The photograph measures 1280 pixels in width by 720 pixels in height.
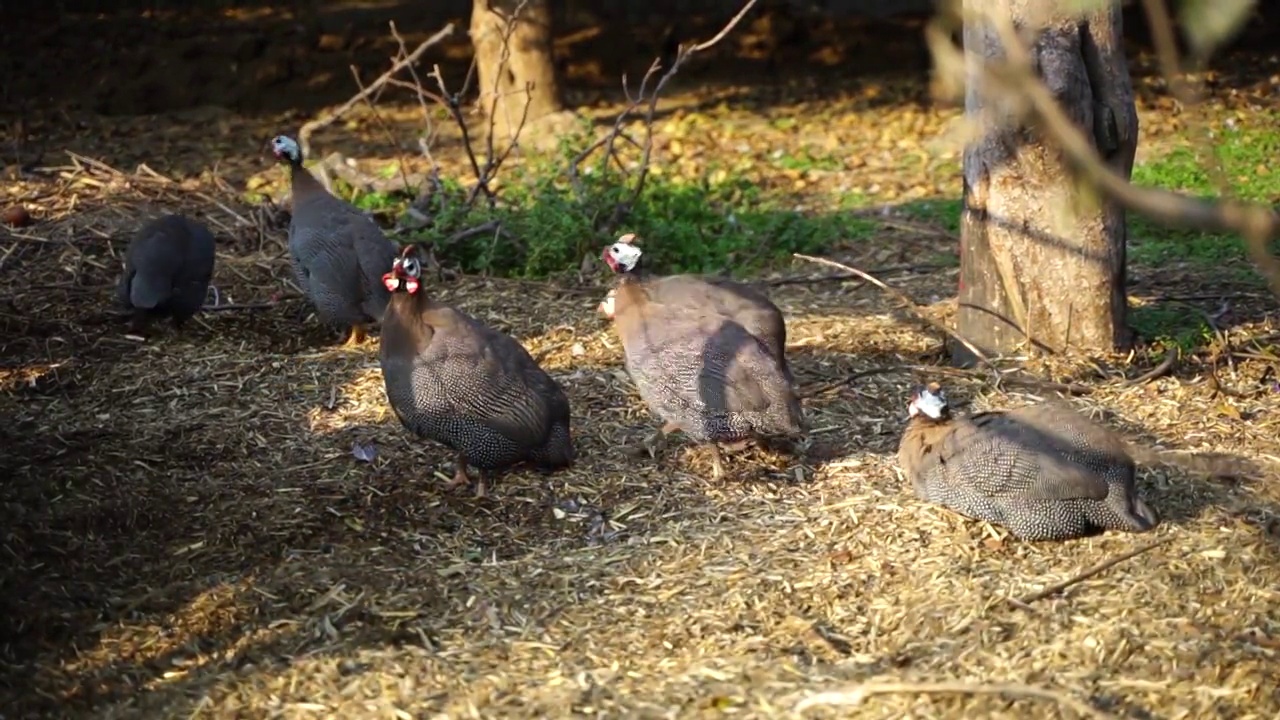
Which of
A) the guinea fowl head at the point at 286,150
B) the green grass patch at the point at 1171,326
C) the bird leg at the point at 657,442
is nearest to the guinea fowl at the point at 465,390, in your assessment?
the bird leg at the point at 657,442

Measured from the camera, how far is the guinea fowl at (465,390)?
5.05 meters

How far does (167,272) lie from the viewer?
6.58m

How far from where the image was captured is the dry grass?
12.9 ft

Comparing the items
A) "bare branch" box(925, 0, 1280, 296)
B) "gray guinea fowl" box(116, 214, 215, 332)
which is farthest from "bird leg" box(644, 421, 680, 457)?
"bare branch" box(925, 0, 1280, 296)

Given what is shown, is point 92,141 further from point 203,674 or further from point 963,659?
point 963,659

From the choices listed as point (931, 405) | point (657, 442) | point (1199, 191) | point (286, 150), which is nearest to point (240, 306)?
point (286, 150)

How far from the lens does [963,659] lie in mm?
3984

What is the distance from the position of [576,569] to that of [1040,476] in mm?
1414

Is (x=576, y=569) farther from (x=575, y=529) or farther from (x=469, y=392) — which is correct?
(x=469, y=392)

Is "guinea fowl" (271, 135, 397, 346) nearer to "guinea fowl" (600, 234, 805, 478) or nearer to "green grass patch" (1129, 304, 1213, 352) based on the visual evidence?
"guinea fowl" (600, 234, 805, 478)

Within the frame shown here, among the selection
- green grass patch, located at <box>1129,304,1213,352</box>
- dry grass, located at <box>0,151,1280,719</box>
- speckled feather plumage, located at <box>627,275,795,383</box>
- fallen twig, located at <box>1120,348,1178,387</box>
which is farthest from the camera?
green grass patch, located at <box>1129,304,1213,352</box>

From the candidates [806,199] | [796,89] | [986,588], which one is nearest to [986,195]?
[986,588]

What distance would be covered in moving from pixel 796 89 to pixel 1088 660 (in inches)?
341

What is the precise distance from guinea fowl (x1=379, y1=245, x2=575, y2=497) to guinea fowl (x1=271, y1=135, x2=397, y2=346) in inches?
54.5
